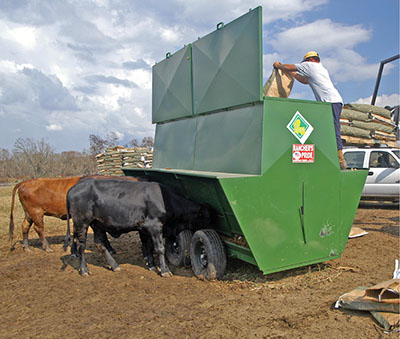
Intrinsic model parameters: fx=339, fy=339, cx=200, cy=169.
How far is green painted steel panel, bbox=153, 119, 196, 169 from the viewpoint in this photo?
630 centimetres

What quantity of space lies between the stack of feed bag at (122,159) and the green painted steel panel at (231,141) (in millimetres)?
14513

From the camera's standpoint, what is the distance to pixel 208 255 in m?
5.06

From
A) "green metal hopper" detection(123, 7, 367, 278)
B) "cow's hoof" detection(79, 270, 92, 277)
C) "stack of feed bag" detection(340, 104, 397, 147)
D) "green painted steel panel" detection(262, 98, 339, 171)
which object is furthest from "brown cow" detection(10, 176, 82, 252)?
"stack of feed bag" detection(340, 104, 397, 147)

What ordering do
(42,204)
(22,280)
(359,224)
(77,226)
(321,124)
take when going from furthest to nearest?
(359,224)
(42,204)
(77,226)
(22,280)
(321,124)

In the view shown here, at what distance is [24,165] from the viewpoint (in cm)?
3225

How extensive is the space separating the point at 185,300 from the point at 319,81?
396 centimetres

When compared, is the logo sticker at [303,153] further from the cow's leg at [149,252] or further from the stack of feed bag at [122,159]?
the stack of feed bag at [122,159]

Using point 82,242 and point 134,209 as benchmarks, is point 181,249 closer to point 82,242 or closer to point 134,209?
point 134,209

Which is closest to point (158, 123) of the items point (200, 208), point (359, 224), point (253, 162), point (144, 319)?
point (200, 208)

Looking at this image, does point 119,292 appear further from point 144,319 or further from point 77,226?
point 77,226

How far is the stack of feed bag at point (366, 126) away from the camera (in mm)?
11555

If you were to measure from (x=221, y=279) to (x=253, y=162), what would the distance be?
6.15ft

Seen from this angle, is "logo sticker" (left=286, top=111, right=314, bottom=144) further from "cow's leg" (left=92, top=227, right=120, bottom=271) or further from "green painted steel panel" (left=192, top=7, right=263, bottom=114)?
"cow's leg" (left=92, top=227, right=120, bottom=271)

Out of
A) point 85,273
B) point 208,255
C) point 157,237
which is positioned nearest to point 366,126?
point 208,255
